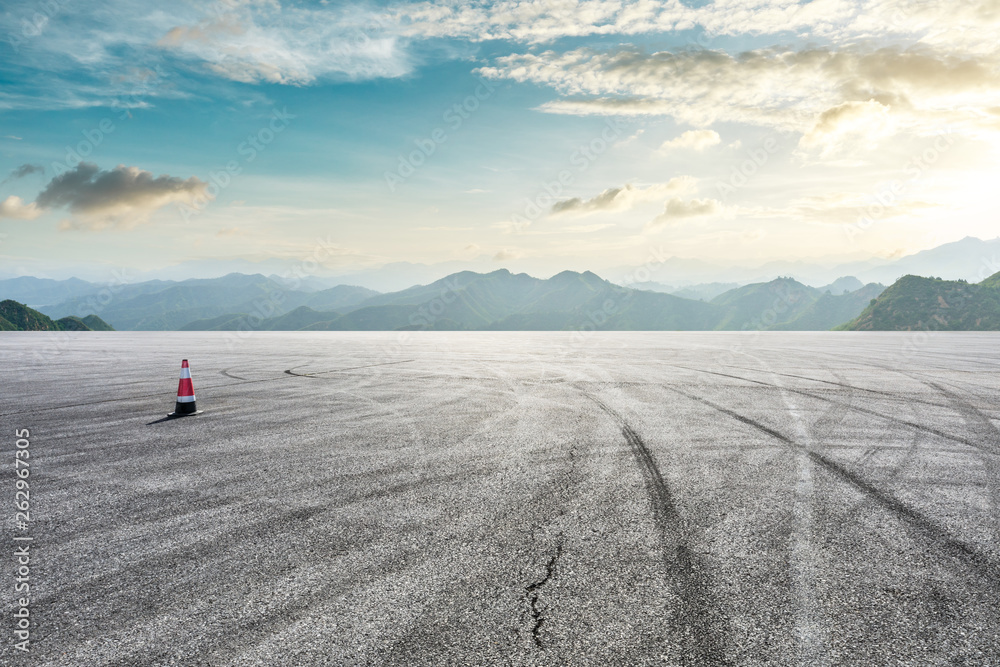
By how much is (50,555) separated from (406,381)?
10.7 m

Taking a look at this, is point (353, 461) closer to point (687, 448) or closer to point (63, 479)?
point (63, 479)

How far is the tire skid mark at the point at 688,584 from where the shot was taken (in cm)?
269

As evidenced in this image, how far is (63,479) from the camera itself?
5809mm

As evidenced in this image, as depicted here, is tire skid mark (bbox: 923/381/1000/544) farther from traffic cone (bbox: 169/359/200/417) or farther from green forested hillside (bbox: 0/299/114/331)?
green forested hillside (bbox: 0/299/114/331)

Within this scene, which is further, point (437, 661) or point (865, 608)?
point (865, 608)

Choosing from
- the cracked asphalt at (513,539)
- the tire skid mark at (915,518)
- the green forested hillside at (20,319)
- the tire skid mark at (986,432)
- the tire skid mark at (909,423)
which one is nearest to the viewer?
the cracked asphalt at (513,539)

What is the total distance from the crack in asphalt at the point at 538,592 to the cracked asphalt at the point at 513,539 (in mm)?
18

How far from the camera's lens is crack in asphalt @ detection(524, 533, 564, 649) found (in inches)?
112

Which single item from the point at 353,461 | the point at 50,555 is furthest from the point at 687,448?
the point at 50,555

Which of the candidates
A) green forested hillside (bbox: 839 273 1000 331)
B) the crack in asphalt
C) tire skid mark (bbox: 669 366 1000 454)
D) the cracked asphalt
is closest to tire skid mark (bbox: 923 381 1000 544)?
the cracked asphalt

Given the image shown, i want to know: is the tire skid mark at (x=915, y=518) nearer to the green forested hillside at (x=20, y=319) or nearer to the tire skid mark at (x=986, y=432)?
the tire skid mark at (x=986, y=432)

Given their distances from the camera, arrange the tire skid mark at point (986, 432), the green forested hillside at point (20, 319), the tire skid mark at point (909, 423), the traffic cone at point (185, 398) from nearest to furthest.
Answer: the tire skid mark at point (986, 432)
the tire skid mark at point (909, 423)
the traffic cone at point (185, 398)
the green forested hillside at point (20, 319)

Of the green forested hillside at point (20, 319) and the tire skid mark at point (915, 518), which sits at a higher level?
the green forested hillside at point (20, 319)

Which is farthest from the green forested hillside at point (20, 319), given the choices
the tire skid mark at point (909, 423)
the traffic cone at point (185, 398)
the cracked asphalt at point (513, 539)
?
the tire skid mark at point (909, 423)
